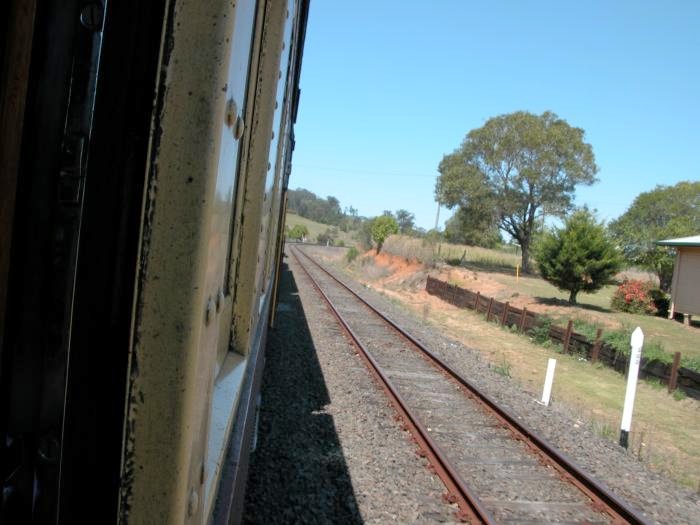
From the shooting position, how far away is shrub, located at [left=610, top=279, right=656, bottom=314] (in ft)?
74.4

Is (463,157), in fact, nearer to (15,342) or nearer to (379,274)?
(379,274)

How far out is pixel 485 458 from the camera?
5398 mm

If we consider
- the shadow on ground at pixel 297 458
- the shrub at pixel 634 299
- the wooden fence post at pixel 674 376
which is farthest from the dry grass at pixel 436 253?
the shadow on ground at pixel 297 458

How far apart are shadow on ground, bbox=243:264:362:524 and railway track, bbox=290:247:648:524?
0.95 metres

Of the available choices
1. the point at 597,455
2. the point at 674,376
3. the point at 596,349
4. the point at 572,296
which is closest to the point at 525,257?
the point at 572,296

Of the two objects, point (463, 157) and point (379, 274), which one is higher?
point (463, 157)

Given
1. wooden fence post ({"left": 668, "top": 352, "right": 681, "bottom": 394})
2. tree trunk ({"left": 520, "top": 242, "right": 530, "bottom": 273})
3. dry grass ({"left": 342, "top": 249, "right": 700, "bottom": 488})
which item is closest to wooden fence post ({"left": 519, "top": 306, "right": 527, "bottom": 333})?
dry grass ({"left": 342, "top": 249, "right": 700, "bottom": 488})

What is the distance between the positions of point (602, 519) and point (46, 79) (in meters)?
5.08

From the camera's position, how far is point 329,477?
4734mm

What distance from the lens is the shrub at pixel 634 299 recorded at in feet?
74.4

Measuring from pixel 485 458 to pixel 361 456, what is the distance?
4.27 feet

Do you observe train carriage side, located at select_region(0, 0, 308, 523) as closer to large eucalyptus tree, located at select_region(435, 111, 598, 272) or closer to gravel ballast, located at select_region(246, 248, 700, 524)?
gravel ballast, located at select_region(246, 248, 700, 524)

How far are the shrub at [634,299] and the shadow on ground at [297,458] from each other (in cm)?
1931

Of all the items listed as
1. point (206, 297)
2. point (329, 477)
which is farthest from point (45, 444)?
point (329, 477)
